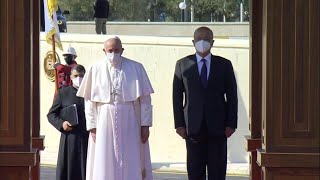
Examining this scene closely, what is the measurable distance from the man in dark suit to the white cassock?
0.39m

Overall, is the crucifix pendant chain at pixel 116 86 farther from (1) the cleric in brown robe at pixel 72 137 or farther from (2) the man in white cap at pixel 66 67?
(2) the man in white cap at pixel 66 67

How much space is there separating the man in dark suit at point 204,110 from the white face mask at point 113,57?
2.17 ft

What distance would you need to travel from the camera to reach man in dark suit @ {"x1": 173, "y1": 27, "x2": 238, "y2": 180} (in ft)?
31.7

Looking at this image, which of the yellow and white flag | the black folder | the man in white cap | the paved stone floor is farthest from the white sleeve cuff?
the yellow and white flag

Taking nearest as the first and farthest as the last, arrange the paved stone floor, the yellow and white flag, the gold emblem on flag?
1. the paved stone floor
2. the yellow and white flag
3. the gold emblem on flag

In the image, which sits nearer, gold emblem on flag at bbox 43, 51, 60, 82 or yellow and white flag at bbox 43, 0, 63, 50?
yellow and white flag at bbox 43, 0, 63, 50

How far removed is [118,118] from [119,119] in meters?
0.02

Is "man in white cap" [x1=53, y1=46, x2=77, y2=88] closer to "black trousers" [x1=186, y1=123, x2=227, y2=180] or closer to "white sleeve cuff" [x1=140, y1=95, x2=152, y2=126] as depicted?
"white sleeve cuff" [x1=140, y1=95, x2=152, y2=126]

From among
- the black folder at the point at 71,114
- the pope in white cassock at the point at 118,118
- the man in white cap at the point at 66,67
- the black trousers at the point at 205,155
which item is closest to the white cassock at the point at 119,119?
the pope in white cassock at the point at 118,118

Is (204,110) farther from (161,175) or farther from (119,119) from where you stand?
(161,175)
